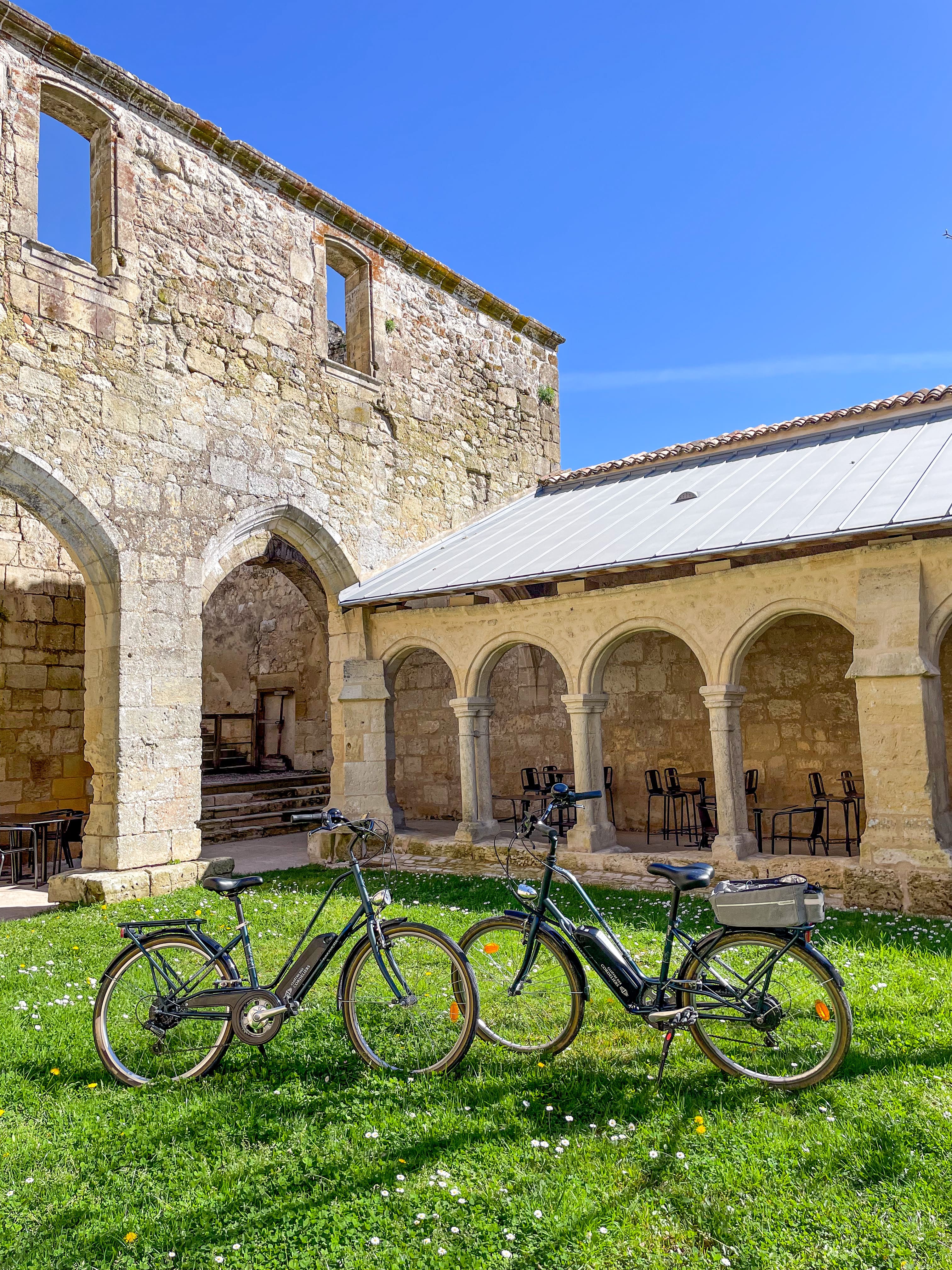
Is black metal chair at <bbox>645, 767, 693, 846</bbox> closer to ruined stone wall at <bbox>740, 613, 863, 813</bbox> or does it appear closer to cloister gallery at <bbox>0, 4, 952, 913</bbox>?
cloister gallery at <bbox>0, 4, 952, 913</bbox>

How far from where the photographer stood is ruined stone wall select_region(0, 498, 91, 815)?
9.04 m

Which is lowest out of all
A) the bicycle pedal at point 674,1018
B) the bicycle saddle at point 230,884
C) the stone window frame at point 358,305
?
the bicycle pedal at point 674,1018

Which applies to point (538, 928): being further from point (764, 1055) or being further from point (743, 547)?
point (743, 547)

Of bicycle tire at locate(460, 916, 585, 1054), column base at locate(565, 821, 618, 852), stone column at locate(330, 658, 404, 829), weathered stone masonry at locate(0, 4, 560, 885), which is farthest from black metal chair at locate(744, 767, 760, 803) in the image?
bicycle tire at locate(460, 916, 585, 1054)

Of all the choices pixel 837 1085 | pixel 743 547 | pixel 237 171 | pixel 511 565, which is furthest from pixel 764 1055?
pixel 237 171

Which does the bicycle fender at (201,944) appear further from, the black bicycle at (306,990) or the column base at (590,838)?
the column base at (590,838)

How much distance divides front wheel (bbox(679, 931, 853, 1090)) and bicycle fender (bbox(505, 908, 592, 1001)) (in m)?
0.35

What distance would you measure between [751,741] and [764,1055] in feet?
21.4

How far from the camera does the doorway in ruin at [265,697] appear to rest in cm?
1130

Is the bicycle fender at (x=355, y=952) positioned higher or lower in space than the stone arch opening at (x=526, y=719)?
lower

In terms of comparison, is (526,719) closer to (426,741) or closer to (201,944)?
(426,741)

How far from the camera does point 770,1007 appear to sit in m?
3.02

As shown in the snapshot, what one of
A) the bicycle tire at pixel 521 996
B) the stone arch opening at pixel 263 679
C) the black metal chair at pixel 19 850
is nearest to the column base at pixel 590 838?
the bicycle tire at pixel 521 996

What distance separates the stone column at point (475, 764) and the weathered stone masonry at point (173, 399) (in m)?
1.49
